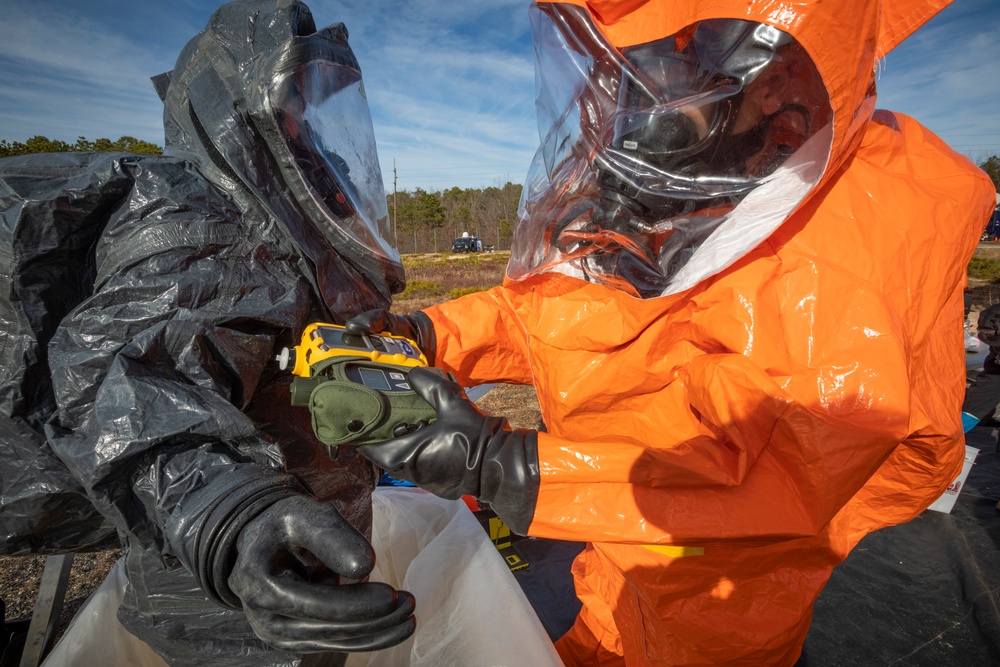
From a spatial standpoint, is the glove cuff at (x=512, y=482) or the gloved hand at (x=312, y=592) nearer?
the gloved hand at (x=312, y=592)

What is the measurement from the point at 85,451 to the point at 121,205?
592 millimetres

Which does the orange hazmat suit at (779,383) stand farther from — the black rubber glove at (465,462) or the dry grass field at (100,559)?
the dry grass field at (100,559)

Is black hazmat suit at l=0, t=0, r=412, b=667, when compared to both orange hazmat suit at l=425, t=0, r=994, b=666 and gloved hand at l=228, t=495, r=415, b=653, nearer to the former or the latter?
gloved hand at l=228, t=495, r=415, b=653

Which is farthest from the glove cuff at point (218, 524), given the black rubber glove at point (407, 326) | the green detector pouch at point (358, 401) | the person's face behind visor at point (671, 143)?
the person's face behind visor at point (671, 143)

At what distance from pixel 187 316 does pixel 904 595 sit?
341 centimetres

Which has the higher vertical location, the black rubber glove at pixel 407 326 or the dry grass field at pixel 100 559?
the black rubber glove at pixel 407 326

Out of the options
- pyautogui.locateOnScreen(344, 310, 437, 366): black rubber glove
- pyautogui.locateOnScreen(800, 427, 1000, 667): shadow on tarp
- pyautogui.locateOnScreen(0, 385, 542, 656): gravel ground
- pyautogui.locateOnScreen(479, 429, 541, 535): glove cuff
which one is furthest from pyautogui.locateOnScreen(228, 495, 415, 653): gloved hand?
pyautogui.locateOnScreen(800, 427, 1000, 667): shadow on tarp

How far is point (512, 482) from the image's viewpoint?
3.43 feet

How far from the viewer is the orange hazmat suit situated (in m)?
0.94

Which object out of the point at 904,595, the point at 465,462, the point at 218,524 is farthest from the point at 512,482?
the point at 904,595

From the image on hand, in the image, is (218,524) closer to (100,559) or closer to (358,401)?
(358,401)

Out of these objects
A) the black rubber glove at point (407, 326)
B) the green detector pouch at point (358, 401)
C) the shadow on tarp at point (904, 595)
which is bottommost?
the shadow on tarp at point (904, 595)

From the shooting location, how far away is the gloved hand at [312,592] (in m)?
0.75

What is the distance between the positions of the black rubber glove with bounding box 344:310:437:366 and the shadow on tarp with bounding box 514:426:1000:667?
155 centimetres
